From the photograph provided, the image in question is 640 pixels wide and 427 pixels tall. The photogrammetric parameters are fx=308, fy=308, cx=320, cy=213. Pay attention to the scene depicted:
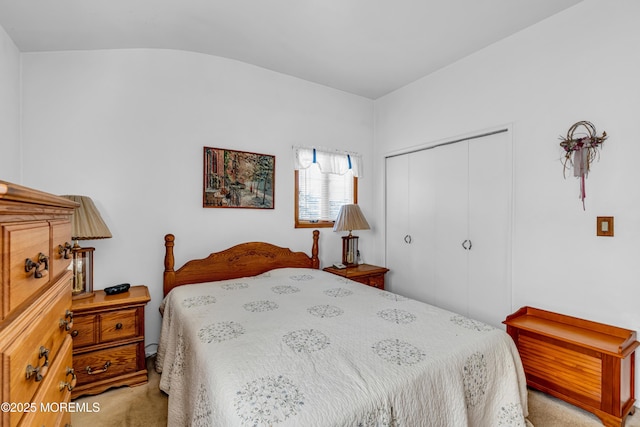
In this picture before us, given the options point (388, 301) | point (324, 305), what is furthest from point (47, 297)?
point (388, 301)

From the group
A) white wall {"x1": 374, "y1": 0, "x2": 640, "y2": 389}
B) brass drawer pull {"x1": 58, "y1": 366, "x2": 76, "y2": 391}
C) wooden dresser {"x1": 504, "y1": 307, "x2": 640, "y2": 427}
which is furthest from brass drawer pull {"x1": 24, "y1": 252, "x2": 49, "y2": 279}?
white wall {"x1": 374, "y1": 0, "x2": 640, "y2": 389}

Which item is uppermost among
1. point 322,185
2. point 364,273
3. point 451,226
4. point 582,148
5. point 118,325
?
point 582,148

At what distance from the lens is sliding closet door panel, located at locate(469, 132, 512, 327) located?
2.58m

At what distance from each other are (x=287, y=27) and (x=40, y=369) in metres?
2.49

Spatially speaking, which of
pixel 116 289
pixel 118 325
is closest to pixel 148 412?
pixel 118 325

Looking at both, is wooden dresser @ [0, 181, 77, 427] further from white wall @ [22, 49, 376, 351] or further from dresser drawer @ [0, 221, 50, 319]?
white wall @ [22, 49, 376, 351]

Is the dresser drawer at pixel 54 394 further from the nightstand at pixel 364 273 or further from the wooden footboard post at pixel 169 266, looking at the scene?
the nightstand at pixel 364 273

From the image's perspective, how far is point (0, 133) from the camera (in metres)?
1.90

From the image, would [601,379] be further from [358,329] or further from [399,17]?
[399,17]

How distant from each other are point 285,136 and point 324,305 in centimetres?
194

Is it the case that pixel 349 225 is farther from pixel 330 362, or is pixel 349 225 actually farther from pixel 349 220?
pixel 330 362

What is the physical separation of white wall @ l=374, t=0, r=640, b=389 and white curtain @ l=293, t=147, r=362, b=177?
4.23ft

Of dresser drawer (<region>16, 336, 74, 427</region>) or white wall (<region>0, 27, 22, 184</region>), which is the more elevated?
white wall (<region>0, 27, 22, 184</region>)

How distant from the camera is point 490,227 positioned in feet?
8.85
